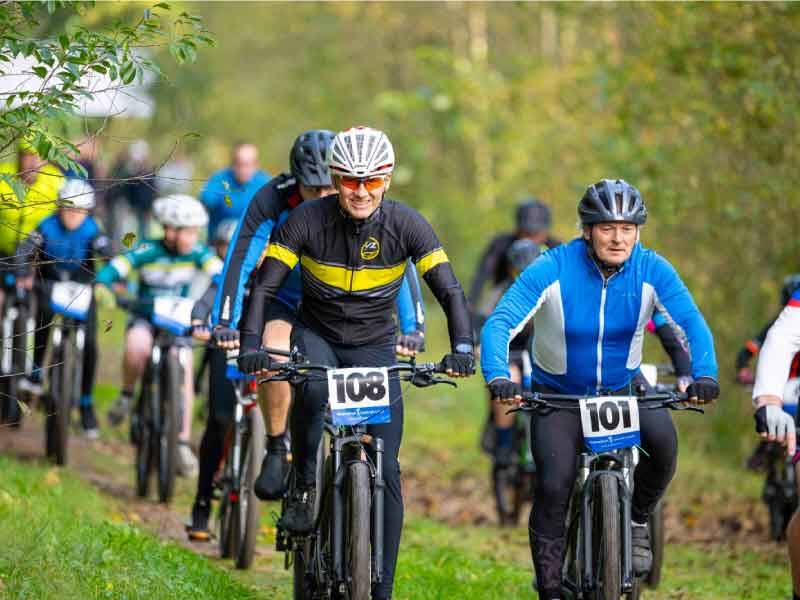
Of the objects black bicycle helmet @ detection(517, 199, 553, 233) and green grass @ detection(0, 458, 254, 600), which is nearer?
green grass @ detection(0, 458, 254, 600)

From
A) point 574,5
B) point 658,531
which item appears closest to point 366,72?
point 574,5

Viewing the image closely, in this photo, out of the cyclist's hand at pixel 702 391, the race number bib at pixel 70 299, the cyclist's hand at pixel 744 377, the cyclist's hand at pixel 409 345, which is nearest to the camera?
the cyclist's hand at pixel 702 391

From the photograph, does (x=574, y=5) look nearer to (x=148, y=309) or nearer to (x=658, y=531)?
(x=148, y=309)

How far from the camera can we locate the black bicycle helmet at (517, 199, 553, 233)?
1296 cm

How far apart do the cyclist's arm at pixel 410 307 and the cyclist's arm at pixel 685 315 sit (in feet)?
5.32

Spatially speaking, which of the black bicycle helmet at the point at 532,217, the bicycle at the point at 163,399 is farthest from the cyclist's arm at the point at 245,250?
the black bicycle helmet at the point at 532,217

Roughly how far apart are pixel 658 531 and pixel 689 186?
737cm

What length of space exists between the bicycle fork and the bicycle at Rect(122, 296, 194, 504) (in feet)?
13.1

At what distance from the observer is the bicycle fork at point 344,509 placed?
7098 millimetres

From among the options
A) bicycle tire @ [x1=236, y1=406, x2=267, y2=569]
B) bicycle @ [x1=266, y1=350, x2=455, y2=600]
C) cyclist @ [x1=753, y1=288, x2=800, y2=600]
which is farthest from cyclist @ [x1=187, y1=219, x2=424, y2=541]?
cyclist @ [x1=753, y1=288, x2=800, y2=600]

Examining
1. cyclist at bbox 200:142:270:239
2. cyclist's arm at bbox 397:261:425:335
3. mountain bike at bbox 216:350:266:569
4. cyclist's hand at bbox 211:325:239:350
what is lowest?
mountain bike at bbox 216:350:266:569

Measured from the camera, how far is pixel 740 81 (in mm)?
14719

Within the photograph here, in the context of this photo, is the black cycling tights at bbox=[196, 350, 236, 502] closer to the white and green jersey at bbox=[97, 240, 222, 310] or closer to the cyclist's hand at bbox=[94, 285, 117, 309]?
the cyclist's hand at bbox=[94, 285, 117, 309]

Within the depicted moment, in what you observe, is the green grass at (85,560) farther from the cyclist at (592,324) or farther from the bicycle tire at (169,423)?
the cyclist at (592,324)
